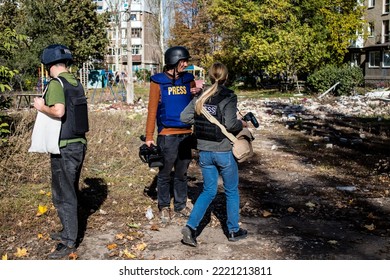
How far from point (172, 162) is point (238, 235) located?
1.20 meters

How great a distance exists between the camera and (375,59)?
46.1m

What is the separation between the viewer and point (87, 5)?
38969 mm

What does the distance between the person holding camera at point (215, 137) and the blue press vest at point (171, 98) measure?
2.33 feet

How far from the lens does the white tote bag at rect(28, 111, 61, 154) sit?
443 centimetres

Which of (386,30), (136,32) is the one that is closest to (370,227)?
(386,30)

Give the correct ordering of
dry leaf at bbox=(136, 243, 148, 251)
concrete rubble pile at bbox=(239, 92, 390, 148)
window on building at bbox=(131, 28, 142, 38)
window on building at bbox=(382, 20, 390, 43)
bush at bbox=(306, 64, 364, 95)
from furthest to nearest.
→ window on building at bbox=(131, 28, 142, 38) < window on building at bbox=(382, 20, 390, 43) < bush at bbox=(306, 64, 364, 95) < concrete rubble pile at bbox=(239, 92, 390, 148) < dry leaf at bbox=(136, 243, 148, 251)

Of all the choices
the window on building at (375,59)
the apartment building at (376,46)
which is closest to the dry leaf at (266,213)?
the apartment building at (376,46)

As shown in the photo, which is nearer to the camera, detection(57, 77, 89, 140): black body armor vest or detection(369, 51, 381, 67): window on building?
detection(57, 77, 89, 140): black body armor vest

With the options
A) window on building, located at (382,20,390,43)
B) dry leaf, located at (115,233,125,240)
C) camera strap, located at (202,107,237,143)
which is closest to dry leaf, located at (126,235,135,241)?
dry leaf, located at (115,233,125,240)

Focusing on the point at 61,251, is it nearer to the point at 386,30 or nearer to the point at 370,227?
the point at 370,227

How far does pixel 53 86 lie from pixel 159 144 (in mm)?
1680

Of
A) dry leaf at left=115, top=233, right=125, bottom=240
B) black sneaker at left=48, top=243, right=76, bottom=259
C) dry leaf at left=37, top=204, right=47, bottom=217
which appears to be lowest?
dry leaf at left=115, top=233, right=125, bottom=240

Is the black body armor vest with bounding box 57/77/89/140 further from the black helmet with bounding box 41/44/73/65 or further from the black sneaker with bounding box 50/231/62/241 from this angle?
the black sneaker with bounding box 50/231/62/241

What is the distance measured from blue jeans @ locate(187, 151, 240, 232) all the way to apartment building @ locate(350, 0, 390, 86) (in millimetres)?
41652
